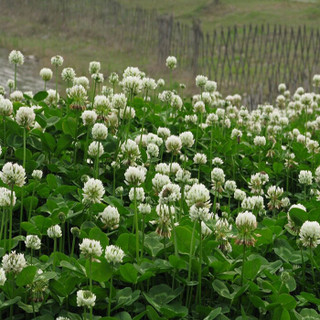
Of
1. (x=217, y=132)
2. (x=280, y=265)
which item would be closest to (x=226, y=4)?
(x=217, y=132)

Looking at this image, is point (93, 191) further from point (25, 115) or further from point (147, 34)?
point (147, 34)

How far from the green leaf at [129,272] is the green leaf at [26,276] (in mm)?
338

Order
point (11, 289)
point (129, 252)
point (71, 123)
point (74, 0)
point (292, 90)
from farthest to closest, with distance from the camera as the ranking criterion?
point (74, 0) < point (292, 90) < point (71, 123) < point (129, 252) < point (11, 289)

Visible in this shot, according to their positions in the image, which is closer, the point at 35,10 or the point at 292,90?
the point at 292,90

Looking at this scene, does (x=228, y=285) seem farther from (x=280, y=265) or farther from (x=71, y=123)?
(x=71, y=123)

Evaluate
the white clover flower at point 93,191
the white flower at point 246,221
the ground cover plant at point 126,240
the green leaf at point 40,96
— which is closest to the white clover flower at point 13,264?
the ground cover plant at point 126,240

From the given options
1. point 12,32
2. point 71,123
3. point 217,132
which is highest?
point 71,123

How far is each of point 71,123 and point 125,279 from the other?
1.43 m

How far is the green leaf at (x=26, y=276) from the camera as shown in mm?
1943

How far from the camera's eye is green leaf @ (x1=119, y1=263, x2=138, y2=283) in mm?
2080

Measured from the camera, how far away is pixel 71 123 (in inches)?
130

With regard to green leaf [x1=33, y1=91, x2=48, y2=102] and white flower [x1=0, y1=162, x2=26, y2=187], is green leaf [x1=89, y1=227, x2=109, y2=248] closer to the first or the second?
white flower [x1=0, y1=162, x2=26, y2=187]

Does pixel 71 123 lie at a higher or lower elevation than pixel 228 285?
higher

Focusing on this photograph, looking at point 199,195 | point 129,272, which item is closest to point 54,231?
point 129,272
